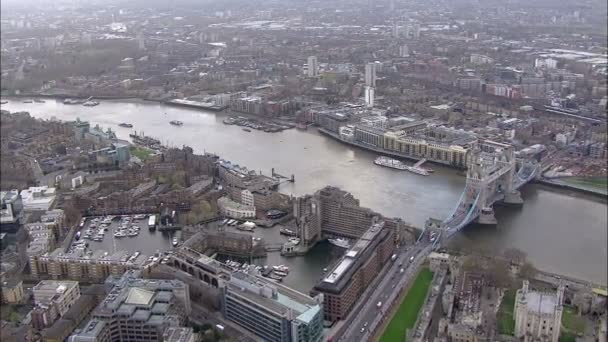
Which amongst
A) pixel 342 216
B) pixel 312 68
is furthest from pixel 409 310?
pixel 312 68

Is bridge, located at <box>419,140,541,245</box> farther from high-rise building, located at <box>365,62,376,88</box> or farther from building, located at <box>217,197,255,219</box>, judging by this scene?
high-rise building, located at <box>365,62,376,88</box>

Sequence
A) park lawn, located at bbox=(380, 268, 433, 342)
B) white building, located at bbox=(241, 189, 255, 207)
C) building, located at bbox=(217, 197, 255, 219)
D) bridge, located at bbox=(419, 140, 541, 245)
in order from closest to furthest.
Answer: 1. park lawn, located at bbox=(380, 268, 433, 342)
2. bridge, located at bbox=(419, 140, 541, 245)
3. building, located at bbox=(217, 197, 255, 219)
4. white building, located at bbox=(241, 189, 255, 207)

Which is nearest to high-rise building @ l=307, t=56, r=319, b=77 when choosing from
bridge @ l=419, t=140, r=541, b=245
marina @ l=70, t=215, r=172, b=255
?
bridge @ l=419, t=140, r=541, b=245

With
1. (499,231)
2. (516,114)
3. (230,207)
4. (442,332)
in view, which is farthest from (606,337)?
(516,114)

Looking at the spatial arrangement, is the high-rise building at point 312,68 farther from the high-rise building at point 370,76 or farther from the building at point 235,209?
the building at point 235,209

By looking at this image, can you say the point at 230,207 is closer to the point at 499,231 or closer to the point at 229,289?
the point at 229,289

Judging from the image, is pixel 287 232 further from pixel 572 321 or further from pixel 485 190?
pixel 572 321

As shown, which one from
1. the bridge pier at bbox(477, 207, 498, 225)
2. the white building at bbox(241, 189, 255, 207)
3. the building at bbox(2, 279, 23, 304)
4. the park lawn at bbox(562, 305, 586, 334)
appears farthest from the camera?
the white building at bbox(241, 189, 255, 207)

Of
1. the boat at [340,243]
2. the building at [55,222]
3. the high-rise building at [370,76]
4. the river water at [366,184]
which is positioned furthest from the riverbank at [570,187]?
the high-rise building at [370,76]
